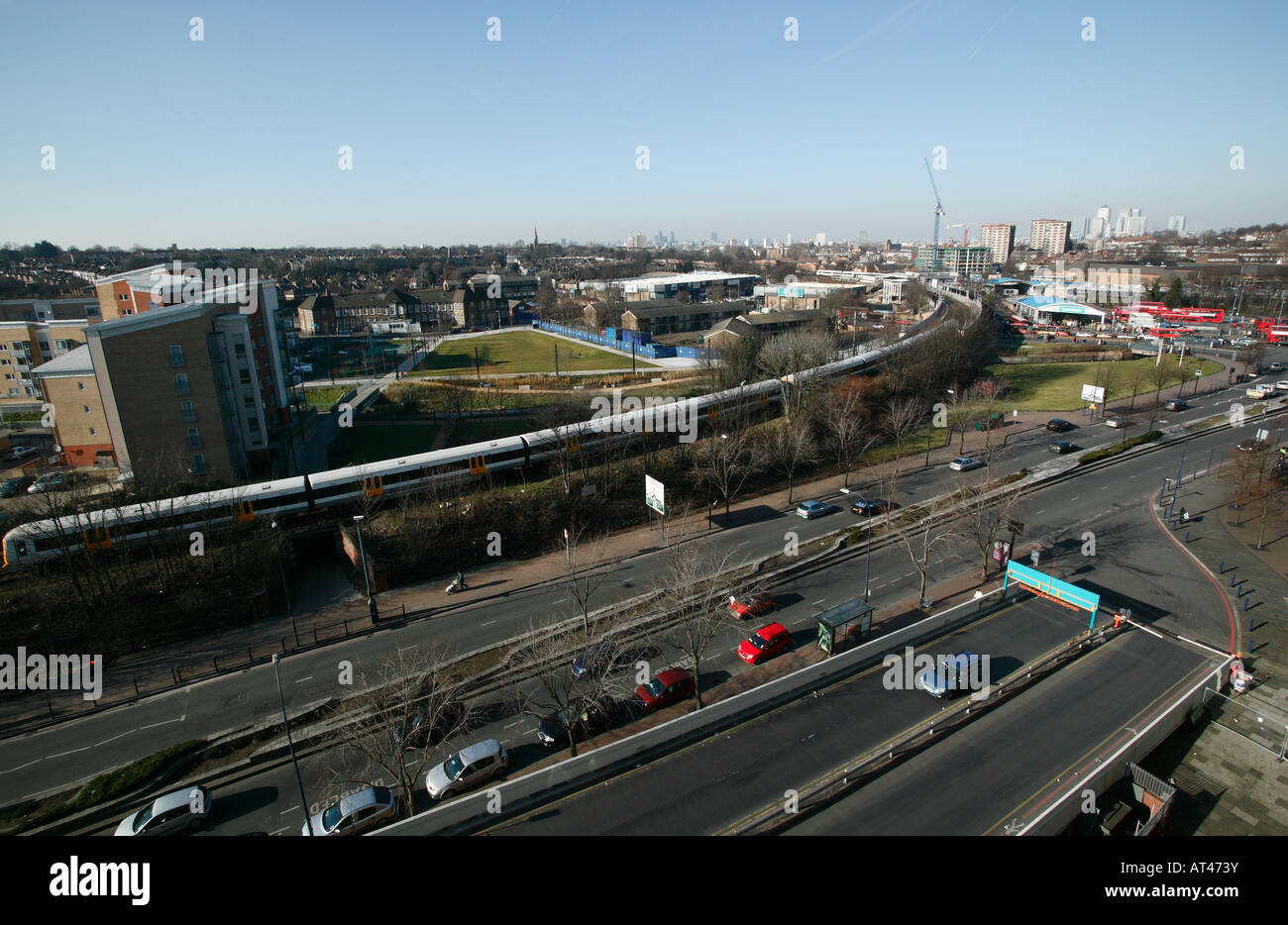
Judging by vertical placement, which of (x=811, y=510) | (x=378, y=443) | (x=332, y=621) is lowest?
(x=332, y=621)

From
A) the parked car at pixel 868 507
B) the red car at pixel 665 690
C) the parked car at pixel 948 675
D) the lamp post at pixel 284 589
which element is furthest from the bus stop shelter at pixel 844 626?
the lamp post at pixel 284 589

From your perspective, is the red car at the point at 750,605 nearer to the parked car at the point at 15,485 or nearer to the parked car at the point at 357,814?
the parked car at the point at 357,814

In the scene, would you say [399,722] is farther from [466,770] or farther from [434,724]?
[466,770]

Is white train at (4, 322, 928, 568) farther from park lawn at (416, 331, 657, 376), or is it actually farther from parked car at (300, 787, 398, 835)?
park lawn at (416, 331, 657, 376)

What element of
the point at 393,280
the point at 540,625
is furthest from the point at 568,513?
the point at 393,280

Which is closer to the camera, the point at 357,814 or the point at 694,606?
the point at 357,814

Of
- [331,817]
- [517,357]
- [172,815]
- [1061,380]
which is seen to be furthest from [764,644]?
[517,357]

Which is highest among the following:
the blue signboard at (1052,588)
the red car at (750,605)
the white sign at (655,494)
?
the white sign at (655,494)

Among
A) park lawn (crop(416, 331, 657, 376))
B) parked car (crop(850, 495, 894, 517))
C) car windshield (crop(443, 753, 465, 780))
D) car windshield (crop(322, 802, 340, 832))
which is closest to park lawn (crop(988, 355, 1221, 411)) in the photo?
parked car (crop(850, 495, 894, 517))
